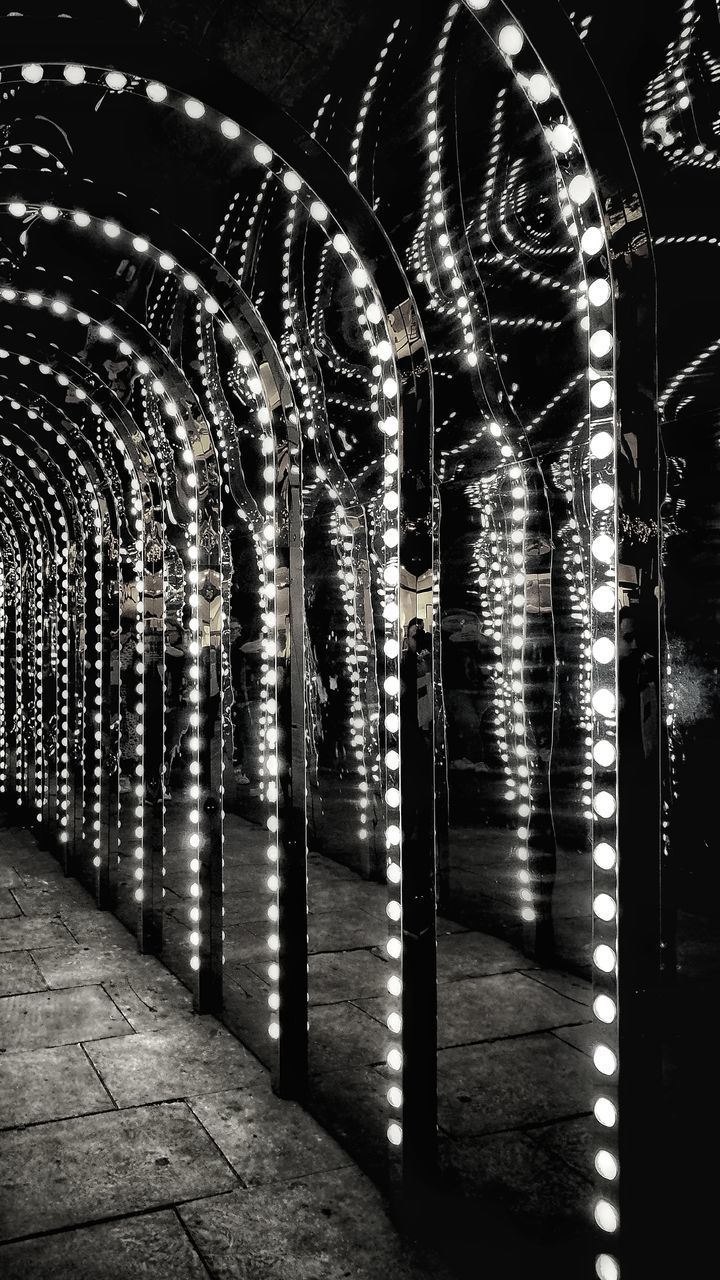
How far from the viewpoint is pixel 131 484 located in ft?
19.7

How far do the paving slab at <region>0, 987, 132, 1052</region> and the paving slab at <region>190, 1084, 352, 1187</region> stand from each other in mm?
892

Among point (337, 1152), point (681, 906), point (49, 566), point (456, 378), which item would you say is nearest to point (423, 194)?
point (456, 378)

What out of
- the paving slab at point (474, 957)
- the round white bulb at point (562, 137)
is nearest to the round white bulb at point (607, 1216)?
the round white bulb at point (562, 137)

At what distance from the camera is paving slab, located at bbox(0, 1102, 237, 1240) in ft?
9.30

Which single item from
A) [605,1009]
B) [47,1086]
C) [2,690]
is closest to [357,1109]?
[47,1086]

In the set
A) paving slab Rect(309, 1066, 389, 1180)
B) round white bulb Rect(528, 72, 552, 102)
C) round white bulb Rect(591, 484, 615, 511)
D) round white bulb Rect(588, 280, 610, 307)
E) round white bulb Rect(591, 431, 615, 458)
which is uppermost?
round white bulb Rect(528, 72, 552, 102)

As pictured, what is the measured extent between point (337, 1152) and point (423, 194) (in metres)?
3.88

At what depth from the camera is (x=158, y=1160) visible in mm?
3107

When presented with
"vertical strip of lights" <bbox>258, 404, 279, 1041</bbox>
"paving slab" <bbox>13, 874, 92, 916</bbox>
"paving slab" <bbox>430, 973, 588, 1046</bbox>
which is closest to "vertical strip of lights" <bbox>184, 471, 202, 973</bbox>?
"vertical strip of lights" <bbox>258, 404, 279, 1041</bbox>

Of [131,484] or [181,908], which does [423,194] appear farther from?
[181,908]

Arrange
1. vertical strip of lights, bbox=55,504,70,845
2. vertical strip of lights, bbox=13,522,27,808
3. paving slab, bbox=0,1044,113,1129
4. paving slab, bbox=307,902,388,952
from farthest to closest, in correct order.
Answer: vertical strip of lights, bbox=13,522,27,808, vertical strip of lights, bbox=55,504,70,845, paving slab, bbox=307,902,388,952, paving slab, bbox=0,1044,113,1129

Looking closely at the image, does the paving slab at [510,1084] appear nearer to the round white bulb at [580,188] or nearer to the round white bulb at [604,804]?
the round white bulb at [604,804]

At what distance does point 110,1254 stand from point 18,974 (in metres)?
2.66

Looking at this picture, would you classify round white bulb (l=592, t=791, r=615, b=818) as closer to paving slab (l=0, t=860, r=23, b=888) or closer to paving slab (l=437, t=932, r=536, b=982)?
paving slab (l=437, t=932, r=536, b=982)
